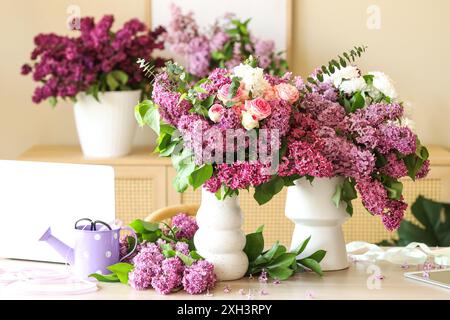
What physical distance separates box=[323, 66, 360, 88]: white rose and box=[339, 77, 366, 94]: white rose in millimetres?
13

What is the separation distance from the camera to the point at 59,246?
221 cm

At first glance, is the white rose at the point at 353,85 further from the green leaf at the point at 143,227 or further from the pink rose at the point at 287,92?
the green leaf at the point at 143,227

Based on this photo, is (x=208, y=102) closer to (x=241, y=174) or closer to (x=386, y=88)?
(x=241, y=174)

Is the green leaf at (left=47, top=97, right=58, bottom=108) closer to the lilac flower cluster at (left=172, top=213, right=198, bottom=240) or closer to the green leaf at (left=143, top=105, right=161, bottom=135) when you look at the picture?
the lilac flower cluster at (left=172, top=213, right=198, bottom=240)

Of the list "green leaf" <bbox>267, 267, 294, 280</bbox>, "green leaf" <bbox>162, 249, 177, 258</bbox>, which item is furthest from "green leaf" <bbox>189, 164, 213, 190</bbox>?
"green leaf" <bbox>267, 267, 294, 280</bbox>

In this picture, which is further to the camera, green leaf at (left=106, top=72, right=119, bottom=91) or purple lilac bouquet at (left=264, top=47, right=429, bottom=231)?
green leaf at (left=106, top=72, right=119, bottom=91)

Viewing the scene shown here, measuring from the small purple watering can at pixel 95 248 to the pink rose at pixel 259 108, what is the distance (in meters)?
0.46

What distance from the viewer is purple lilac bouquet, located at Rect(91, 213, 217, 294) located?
2.00 m

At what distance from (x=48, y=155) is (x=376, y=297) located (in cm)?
236

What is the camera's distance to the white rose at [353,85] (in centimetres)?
219

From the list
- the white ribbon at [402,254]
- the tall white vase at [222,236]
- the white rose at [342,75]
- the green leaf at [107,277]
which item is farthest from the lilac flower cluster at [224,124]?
the white ribbon at [402,254]

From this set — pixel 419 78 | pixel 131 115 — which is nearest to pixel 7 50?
pixel 131 115
